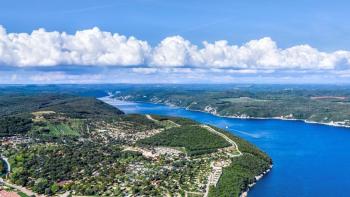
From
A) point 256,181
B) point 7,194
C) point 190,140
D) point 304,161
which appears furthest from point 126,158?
point 304,161

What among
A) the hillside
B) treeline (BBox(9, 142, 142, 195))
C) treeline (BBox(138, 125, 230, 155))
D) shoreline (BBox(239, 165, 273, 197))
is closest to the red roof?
the hillside

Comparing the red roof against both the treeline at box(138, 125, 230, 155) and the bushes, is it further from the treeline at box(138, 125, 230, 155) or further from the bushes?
the treeline at box(138, 125, 230, 155)

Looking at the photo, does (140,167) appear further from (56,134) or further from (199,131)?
(56,134)

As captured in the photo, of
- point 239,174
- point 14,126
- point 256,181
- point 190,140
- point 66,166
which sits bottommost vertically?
point 256,181

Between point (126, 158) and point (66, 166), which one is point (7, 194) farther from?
point (126, 158)

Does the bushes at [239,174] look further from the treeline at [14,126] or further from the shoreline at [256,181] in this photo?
the treeline at [14,126]

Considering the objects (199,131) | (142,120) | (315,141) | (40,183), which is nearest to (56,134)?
(142,120)
